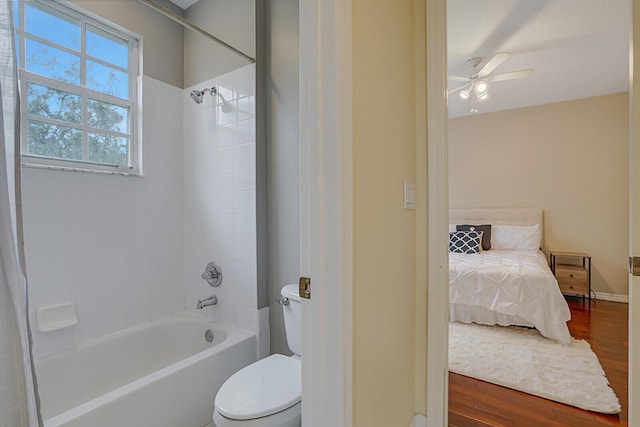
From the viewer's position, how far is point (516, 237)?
4195mm

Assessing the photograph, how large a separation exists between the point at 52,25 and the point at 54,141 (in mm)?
682

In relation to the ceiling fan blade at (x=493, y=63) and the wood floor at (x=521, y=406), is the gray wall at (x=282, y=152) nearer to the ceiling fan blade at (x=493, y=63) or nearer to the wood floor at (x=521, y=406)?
the wood floor at (x=521, y=406)

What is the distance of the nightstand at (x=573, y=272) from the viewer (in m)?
3.75

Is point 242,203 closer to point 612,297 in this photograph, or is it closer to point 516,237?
point 516,237

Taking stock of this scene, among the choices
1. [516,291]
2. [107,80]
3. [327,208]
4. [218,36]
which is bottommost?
[516,291]

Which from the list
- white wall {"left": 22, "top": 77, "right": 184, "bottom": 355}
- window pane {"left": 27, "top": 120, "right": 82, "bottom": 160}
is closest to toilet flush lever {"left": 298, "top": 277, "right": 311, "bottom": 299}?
white wall {"left": 22, "top": 77, "right": 184, "bottom": 355}

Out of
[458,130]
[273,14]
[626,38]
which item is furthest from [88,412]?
[458,130]

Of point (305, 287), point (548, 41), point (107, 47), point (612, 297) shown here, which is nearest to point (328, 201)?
point (305, 287)

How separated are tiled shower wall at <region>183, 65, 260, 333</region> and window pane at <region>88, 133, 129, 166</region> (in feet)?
1.37

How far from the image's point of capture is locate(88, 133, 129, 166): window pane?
2.00m

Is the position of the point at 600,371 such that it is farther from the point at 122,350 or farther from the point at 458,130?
the point at 458,130

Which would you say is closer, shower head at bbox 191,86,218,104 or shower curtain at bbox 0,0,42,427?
shower curtain at bbox 0,0,42,427

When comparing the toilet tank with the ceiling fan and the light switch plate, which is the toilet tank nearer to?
Result: the light switch plate

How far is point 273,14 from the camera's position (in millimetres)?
2053
